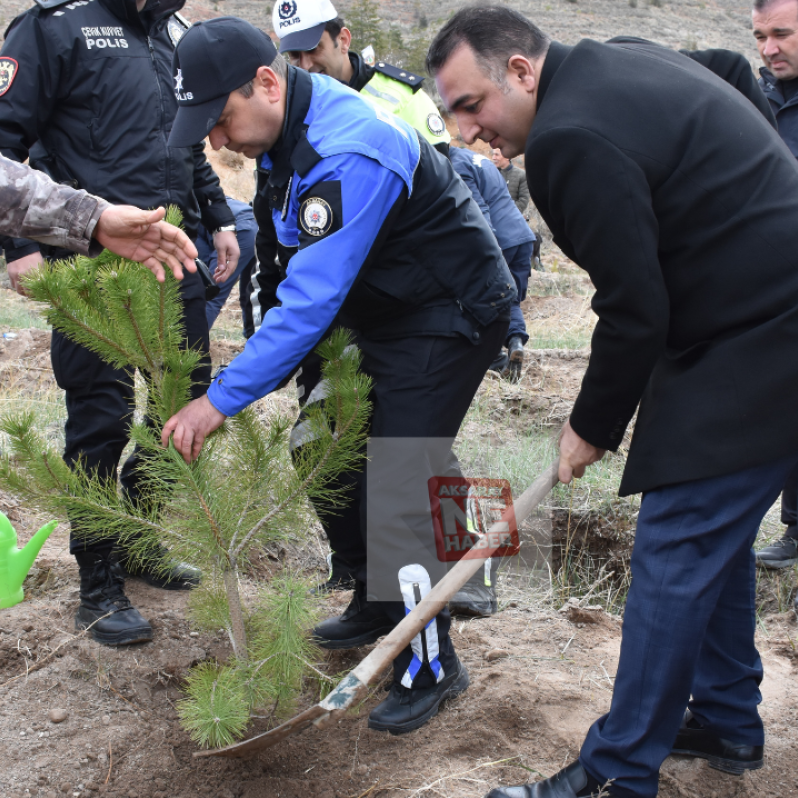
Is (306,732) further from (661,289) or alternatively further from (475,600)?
(661,289)

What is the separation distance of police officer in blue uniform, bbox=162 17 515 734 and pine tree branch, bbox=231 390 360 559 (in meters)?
0.22

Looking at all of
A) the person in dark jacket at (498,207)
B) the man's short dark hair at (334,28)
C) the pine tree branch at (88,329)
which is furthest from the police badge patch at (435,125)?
the pine tree branch at (88,329)

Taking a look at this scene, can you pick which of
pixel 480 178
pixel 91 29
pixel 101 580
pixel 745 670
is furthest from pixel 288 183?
pixel 480 178

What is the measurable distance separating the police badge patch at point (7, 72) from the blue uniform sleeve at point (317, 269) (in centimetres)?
118

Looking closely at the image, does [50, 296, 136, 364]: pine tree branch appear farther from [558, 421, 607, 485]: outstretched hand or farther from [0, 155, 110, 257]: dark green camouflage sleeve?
[558, 421, 607, 485]: outstretched hand

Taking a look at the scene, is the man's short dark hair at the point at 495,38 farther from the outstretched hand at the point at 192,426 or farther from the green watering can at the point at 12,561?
the green watering can at the point at 12,561

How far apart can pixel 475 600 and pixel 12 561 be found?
171 centimetres

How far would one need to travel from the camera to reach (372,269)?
2.11 meters

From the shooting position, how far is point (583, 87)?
5.14 feet

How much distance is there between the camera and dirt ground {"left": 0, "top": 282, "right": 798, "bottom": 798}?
2.01 metres

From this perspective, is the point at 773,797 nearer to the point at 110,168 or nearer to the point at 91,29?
the point at 110,168

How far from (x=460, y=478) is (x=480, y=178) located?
10.1 ft

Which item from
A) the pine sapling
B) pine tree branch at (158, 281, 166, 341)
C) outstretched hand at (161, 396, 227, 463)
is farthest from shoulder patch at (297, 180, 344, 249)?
outstretched hand at (161, 396, 227, 463)

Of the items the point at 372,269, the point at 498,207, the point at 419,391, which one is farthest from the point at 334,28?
the point at 419,391
